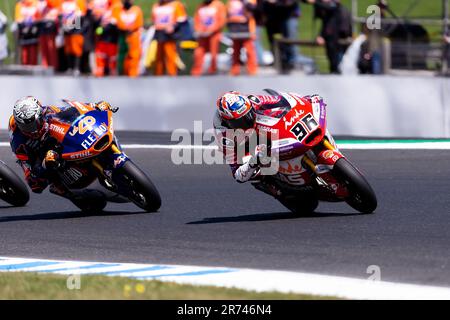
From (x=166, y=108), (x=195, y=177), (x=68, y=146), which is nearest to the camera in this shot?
(x=68, y=146)

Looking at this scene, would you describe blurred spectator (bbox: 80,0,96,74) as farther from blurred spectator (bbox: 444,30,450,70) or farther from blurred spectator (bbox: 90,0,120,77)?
blurred spectator (bbox: 444,30,450,70)

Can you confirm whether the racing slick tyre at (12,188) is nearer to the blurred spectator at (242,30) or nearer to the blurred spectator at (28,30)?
the blurred spectator at (242,30)

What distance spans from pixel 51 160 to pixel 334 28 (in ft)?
27.4

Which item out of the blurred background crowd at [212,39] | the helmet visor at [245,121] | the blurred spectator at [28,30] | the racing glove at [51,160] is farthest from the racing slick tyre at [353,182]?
the blurred spectator at [28,30]

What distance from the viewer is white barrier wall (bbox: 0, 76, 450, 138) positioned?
17.0 meters

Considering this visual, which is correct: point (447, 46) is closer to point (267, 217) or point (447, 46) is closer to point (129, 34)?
point (129, 34)

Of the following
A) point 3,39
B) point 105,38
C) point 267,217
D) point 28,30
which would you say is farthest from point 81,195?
point 3,39

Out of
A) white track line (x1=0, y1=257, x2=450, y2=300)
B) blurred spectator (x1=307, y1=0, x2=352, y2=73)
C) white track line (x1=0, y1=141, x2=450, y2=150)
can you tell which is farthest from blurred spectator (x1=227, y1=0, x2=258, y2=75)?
white track line (x1=0, y1=257, x2=450, y2=300)

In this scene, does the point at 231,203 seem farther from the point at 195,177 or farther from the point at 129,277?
the point at 129,277

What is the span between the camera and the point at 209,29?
1967cm

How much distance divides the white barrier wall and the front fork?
639 centimetres

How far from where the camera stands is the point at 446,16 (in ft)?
57.2
